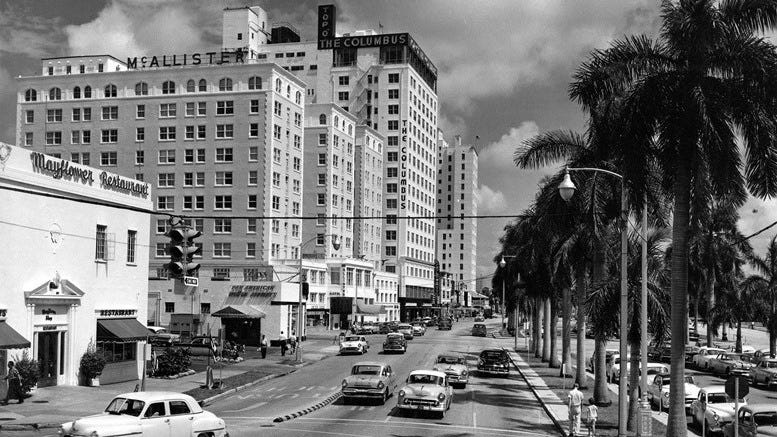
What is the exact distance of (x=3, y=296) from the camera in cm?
3328

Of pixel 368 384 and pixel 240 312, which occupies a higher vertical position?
pixel 240 312

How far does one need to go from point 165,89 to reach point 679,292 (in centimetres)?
8209

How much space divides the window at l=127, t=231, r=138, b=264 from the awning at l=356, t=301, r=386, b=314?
224ft

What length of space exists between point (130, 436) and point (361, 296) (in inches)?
3784

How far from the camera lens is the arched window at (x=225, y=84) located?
9369 centimetres

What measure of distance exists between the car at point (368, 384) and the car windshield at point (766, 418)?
15.0 meters

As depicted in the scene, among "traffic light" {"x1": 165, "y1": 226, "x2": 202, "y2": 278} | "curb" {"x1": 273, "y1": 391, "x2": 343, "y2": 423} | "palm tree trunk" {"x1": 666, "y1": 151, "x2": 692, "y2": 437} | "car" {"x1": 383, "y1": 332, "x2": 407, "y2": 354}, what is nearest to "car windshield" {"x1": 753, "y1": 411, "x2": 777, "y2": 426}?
"palm tree trunk" {"x1": 666, "y1": 151, "x2": 692, "y2": 437}

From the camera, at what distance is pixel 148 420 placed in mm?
20188

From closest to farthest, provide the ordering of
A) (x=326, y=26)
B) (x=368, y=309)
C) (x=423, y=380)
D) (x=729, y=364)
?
(x=423, y=380) → (x=729, y=364) → (x=368, y=309) → (x=326, y=26)

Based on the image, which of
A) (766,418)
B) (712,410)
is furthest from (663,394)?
(766,418)

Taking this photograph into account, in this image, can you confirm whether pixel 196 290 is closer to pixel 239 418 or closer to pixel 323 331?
pixel 323 331

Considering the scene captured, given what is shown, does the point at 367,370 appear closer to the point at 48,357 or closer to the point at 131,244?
the point at 48,357

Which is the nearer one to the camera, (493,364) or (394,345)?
(493,364)

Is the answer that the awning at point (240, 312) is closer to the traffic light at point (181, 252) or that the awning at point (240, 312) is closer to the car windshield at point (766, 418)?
the car windshield at point (766, 418)
